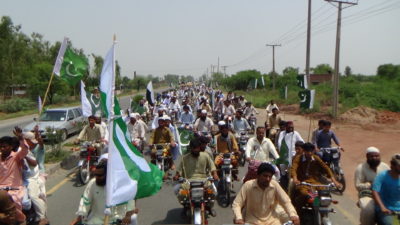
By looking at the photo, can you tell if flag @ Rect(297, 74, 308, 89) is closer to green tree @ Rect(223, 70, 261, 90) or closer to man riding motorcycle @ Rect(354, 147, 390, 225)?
man riding motorcycle @ Rect(354, 147, 390, 225)

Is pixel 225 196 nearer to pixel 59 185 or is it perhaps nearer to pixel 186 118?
pixel 59 185

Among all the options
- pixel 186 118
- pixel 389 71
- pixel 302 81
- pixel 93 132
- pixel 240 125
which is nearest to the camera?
pixel 93 132

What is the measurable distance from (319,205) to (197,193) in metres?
1.81

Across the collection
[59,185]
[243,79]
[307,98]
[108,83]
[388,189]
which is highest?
[243,79]

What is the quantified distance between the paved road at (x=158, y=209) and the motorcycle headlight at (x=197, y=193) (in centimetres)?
98

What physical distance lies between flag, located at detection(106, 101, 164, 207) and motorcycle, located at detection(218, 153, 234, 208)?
11.2 ft

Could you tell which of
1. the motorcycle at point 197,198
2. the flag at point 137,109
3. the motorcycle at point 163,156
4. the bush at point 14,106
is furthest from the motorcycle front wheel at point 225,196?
the bush at point 14,106

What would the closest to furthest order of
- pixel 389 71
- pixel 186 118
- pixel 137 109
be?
1. pixel 186 118
2. pixel 137 109
3. pixel 389 71

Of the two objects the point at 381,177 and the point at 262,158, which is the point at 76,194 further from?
the point at 381,177

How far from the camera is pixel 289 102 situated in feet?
123

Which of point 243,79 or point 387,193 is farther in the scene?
point 243,79

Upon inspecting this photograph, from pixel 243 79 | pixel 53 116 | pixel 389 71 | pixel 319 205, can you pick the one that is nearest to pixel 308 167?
pixel 319 205

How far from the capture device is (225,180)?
766 cm

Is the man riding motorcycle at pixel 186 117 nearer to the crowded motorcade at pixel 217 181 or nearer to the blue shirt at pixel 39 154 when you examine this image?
the crowded motorcade at pixel 217 181
